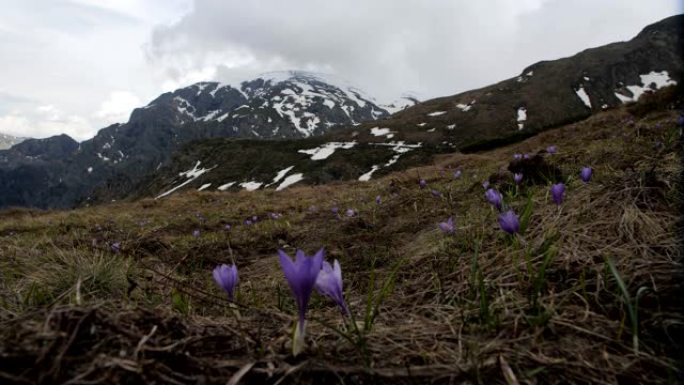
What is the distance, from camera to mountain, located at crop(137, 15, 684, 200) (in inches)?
2549

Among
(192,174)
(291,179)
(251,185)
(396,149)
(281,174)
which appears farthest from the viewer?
(192,174)

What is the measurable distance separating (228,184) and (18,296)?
6833 cm

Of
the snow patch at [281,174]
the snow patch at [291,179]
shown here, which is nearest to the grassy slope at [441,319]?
the snow patch at [291,179]

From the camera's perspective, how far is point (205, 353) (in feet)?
4.29

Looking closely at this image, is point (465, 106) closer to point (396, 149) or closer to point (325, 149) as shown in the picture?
point (396, 149)

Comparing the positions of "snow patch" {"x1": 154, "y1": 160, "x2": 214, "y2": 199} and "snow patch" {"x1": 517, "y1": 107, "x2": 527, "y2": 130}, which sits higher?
"snow patch" {"x1": 517, "y1": 107, "x2": 527, "y2": 130}

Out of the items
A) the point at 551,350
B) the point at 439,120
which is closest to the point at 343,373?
the point at 551,350

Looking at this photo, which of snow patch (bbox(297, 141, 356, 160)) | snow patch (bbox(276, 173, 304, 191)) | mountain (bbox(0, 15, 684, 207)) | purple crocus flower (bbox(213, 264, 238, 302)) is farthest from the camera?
snow patch (bbox(297, 141, 356, 160))

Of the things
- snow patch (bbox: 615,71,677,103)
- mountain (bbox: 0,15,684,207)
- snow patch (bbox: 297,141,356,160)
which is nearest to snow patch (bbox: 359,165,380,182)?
mountain (bbox: 0,15,684,207)

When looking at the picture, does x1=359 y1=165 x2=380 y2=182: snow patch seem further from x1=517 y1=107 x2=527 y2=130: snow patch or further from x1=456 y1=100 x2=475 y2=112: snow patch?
x1=456 y1=100 x2=475 y2=112: snow patch

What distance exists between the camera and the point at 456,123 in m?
81.9

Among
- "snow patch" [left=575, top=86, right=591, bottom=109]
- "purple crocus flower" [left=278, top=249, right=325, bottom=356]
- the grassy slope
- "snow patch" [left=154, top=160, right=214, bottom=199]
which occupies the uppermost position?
"snow patch" [left=575, top=86, right=591, bottom=109]

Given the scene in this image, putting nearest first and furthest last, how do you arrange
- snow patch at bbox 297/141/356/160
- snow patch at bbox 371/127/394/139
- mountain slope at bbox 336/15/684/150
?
snow patch at bbox 297/141/356/160
snow patch at bbox 371/127/394/139
mountain slope at bbox 336/15/684/150

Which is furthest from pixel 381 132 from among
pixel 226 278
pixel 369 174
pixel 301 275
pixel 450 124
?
pixel 301 275
